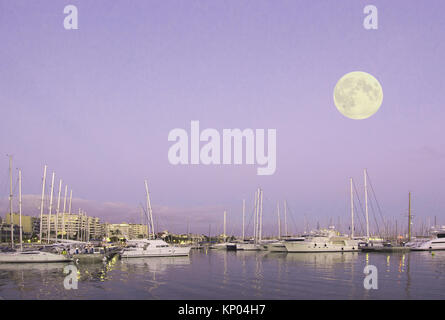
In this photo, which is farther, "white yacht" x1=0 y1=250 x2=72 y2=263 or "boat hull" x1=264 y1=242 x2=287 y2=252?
"boat hull" x1=264 y1=242 x2=287 y2=252

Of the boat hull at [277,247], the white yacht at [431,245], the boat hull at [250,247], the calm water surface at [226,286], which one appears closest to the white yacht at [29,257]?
the calm water surface at [226,286]

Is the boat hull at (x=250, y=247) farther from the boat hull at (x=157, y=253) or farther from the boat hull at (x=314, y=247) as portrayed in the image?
the boat hull at (x=157, y=253)

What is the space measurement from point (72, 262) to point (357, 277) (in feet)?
115

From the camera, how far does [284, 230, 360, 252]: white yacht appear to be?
75375mm

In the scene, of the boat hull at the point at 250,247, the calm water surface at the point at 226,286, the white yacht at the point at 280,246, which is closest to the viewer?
the calm water surface at the point at 226,286

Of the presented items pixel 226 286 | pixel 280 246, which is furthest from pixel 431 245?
pixel 226 286

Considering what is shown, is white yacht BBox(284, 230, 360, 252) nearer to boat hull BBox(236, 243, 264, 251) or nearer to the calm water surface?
boat hull BBox(236, 243, 264, 251)

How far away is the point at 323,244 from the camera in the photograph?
7650 cm

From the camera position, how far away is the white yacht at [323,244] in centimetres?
7538

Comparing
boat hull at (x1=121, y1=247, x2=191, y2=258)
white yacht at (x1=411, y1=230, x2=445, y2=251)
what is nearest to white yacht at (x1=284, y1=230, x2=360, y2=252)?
white yacht at (x1=411, y1=230, x2=445, y2=251)
